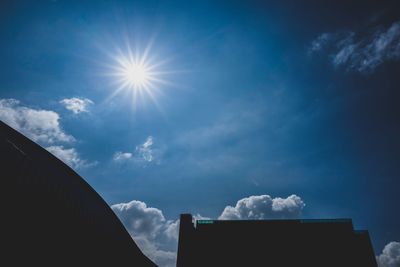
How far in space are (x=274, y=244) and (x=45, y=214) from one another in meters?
18.8

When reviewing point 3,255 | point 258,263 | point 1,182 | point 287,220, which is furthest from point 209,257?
point 1,182

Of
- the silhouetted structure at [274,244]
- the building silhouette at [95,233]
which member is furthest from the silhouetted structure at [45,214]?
the silhouetted structure at [274,244]

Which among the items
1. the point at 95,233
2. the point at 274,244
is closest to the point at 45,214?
the point at 95,233

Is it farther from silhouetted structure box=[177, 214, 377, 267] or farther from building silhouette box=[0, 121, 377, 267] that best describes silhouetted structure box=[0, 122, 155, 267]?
silhouetted structure box=[177, 214, 377, 267]

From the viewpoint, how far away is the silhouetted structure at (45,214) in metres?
12.2

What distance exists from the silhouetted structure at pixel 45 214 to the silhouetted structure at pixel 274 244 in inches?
271

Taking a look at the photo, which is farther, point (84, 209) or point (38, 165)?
point (84, 209)

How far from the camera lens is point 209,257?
20.5 meters

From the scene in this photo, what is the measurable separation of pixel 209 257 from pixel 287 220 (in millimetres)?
8361

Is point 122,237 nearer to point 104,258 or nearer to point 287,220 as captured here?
point 104,258

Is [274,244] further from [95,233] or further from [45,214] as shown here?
[45,214]

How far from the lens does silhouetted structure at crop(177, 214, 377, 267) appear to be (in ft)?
65.3

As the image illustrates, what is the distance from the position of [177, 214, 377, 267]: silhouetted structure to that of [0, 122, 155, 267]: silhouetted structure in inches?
271

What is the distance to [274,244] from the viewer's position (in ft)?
67.9
